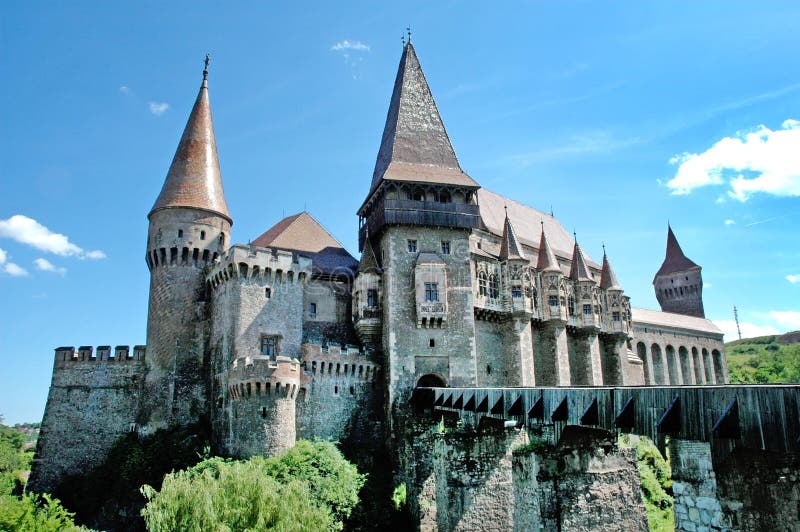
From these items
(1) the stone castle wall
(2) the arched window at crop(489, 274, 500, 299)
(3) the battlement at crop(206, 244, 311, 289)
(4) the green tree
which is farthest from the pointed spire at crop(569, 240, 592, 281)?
(1) the stone castle wall

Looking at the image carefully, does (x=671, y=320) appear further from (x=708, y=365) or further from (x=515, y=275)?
(x=515, y=275)

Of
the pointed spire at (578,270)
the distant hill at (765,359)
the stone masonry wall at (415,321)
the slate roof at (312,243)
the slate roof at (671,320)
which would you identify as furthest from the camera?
the distant hill at (765,359)

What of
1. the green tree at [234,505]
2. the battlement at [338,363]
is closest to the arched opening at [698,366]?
the battlement at [338,363]

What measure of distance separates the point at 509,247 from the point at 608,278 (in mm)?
12057

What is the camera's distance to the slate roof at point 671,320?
57.0 meters

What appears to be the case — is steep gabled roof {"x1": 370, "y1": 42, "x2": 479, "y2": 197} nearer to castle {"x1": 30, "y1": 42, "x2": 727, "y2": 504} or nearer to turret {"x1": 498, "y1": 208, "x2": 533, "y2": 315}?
castle {"x1": 30, "y1": 42, "x2": 727, "y2": 504}

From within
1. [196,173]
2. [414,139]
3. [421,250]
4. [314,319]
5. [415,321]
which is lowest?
[415,321]

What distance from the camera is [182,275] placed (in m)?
33.0

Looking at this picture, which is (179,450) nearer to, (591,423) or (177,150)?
(177,150)

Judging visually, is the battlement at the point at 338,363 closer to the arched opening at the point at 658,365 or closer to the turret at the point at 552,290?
the turret at the point at 552,290

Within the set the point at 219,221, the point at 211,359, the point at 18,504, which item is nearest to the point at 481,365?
the point at 211,359

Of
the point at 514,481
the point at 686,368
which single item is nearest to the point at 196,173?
the point at 514,481

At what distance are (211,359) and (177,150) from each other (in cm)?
1282

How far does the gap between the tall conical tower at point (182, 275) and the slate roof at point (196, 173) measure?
0.06m
